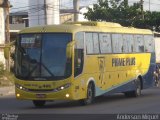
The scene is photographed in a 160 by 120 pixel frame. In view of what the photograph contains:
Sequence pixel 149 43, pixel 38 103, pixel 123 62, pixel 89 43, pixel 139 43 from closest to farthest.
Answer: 1. pixel 38 103
2. pixel 89 43
3. pixel 123 62
4. pixel 139 43
5. pixel 149 43

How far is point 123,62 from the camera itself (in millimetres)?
27422

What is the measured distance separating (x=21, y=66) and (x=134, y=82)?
7.64 metres

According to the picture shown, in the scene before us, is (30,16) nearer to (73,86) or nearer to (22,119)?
(73,86)

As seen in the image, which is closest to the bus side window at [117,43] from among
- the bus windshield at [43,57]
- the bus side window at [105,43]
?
the bus side window at [105,43]

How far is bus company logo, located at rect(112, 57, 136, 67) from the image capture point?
26.4 metres

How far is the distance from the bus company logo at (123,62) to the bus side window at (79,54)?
11.5 ft

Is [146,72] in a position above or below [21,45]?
below

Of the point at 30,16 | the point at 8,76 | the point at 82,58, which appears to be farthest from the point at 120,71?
the point at 30,16

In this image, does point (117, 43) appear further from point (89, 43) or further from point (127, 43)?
point (89, 43)

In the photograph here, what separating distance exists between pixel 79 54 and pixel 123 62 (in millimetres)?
5149

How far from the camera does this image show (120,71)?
2722 cm

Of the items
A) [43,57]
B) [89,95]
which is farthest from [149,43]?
[43,57]

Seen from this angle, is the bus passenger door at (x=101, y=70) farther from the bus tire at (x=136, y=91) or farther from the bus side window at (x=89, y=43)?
the bus tire at (x=136, y=91)

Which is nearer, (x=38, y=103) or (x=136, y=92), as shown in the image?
(x=38, y=103)
